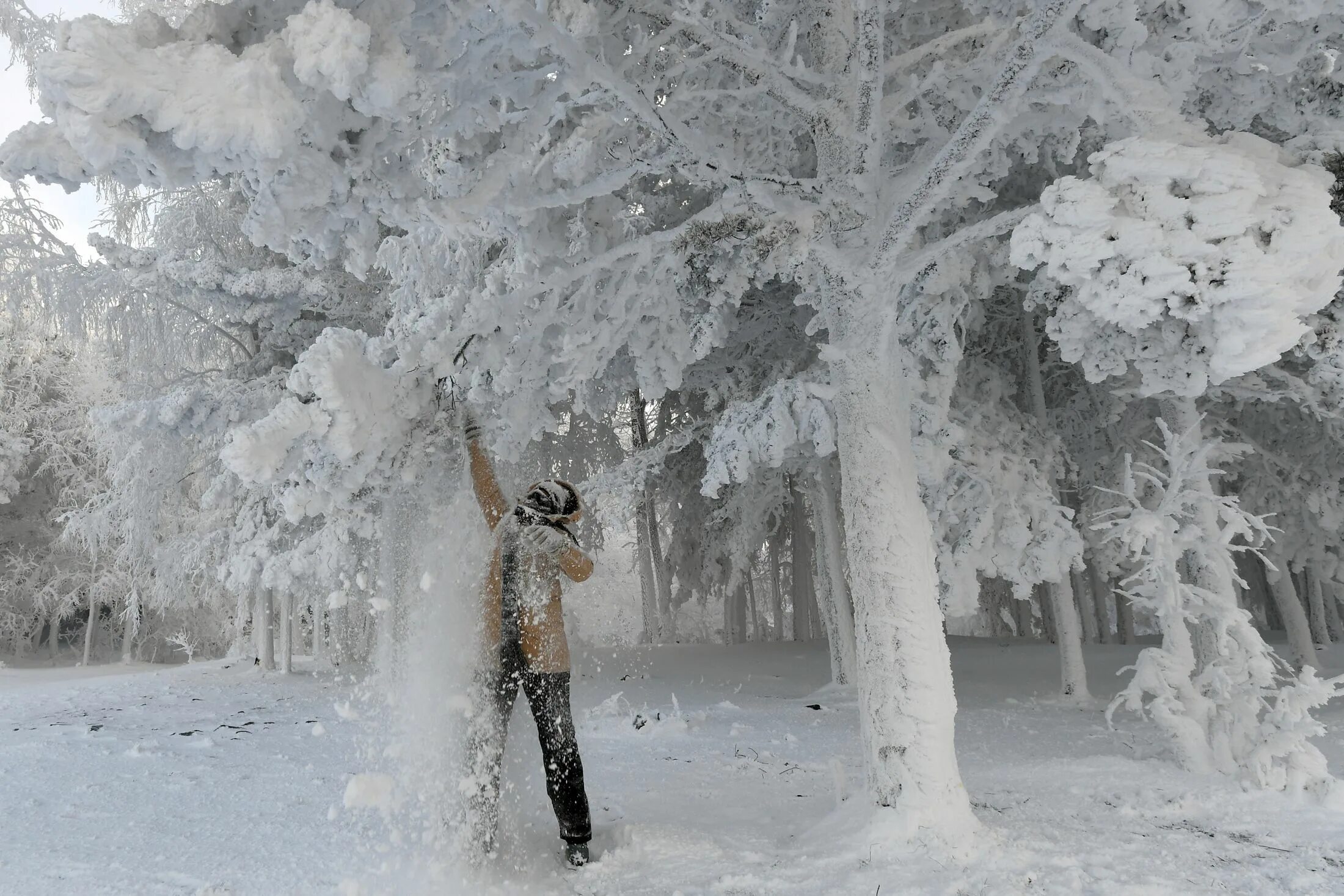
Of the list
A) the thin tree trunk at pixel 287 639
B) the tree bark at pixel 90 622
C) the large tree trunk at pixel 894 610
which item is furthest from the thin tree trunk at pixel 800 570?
the tree bark at pixel 90 622

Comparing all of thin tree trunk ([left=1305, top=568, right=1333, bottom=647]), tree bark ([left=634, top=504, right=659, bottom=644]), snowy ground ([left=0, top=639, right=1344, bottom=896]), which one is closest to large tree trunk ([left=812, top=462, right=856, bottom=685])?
snowy ground ([left=0, top=639, right=1344, bottom=896])

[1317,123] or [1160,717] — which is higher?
[1317,123]

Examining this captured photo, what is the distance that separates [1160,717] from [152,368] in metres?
13.6

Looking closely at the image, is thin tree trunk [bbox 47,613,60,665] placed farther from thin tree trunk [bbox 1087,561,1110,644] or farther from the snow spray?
thin tree trunk [bbox 1087,561,1110,644]

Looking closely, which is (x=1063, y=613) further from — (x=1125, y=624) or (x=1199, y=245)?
(x=1125, y=624)

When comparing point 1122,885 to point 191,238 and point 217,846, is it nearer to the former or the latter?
point 217,846

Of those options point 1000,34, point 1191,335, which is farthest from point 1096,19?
point 1191,335

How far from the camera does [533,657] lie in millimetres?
3758

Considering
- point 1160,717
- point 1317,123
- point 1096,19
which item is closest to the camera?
point 1096,19

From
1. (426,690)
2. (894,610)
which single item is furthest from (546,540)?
(894,610)

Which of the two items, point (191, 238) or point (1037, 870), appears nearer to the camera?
point (1037, 870)

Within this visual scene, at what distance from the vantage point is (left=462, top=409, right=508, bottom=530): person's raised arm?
4051 mm

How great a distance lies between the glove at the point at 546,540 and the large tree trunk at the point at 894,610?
155cm

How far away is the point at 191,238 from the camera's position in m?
12.3
